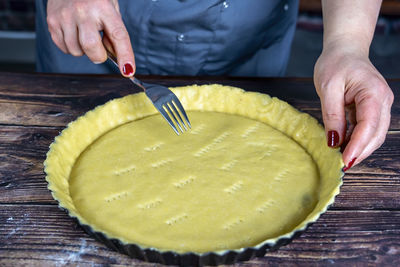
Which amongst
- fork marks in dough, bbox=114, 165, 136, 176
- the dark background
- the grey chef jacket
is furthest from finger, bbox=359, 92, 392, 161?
the dark background

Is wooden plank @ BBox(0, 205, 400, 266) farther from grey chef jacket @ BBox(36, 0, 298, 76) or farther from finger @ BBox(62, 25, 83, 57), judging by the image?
grey chef jacket @ BBox(36, 0, 298, 76)

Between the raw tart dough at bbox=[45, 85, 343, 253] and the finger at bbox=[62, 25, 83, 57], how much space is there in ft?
0.72

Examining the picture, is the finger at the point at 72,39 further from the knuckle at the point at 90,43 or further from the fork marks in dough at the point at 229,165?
the fork marks in dough at the point at 229,165

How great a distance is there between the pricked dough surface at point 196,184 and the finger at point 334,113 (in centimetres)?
14

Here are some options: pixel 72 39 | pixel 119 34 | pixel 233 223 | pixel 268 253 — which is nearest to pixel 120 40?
pixel 119 34

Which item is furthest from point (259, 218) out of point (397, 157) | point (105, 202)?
point (397, 157)

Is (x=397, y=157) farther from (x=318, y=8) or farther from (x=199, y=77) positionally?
(x=318, y=8)

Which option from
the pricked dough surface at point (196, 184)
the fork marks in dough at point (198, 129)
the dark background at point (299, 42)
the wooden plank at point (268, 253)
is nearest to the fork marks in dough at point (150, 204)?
the pricked dough surface at point (196, 184)

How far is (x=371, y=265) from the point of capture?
1069mm

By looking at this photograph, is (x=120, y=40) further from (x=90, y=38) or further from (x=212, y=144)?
(x=212, y=144)

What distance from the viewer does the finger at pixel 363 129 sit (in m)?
1.16

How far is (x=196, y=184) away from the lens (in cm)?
122

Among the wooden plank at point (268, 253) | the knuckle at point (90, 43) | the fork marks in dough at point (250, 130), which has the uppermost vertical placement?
the knuckle at point (90, 43)

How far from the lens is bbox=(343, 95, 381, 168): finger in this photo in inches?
45.7
